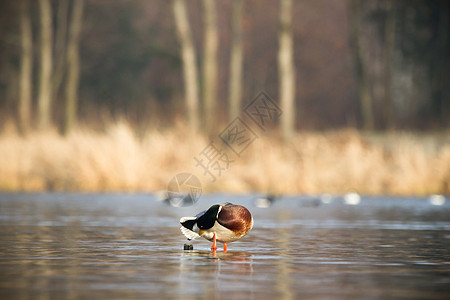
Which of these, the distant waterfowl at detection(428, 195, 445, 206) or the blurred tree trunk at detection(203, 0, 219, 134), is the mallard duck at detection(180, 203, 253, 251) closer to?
the distant waterfowl at detection(428, 195, 445, 206)

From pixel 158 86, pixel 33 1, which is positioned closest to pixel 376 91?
pixel 158 86

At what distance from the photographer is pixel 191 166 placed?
27188mm

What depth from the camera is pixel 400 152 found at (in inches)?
1068

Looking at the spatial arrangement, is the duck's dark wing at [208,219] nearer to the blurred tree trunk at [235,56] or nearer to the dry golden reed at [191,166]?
the dry golden reed at [191,166]

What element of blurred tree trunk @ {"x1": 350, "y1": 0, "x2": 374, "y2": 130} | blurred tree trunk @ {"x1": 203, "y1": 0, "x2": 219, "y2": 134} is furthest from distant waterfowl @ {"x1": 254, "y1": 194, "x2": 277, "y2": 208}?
blurred tree trunk @ {"x1": 350, "y1": 0, "x2": 374, "y2": 130}

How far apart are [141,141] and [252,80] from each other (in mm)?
38790

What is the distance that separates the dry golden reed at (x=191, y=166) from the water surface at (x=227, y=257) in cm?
647

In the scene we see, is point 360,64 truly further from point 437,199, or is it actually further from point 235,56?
point 437,199

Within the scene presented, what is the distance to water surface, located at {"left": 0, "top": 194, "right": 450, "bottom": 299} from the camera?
806 centimetres

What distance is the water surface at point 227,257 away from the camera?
26.5 ft

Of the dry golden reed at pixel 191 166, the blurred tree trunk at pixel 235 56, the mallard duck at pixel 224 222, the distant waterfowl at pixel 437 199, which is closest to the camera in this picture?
the mallard duck at pixel 224 222

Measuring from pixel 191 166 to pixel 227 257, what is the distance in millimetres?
16401

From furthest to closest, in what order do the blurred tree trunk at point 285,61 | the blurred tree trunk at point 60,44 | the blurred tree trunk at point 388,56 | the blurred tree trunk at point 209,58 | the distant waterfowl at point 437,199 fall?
the blurred tree trunk at point 388,56, the blurred tree trunk at point 60,44, the blurred tree trunk at point 209,58, the blurred tree trunk at point 285,61, the distant waterfowl at point 437,199

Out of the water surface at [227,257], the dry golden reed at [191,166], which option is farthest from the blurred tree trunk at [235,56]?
the water surface at [227,257]
